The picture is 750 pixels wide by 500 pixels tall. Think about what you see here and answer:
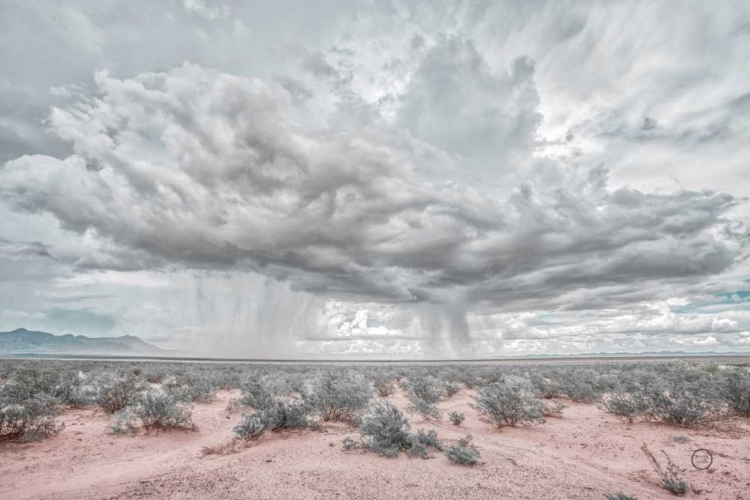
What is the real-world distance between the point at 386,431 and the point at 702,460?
7.35 m

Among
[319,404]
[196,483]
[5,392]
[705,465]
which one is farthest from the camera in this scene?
[5,392]

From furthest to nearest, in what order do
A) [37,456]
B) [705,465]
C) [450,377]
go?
[450,377] < [37,456] < [705,465]

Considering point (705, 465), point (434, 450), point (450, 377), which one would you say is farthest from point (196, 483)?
point (450, 377)

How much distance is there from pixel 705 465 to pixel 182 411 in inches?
581

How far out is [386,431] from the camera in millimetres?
9734

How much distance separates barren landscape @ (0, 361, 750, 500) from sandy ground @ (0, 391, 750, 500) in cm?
3

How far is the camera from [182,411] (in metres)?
13.6

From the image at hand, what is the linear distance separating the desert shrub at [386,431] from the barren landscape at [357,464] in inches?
7.7

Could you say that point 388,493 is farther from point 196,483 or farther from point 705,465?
point 705,465

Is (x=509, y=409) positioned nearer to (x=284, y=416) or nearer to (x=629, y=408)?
(x=629, y=408)

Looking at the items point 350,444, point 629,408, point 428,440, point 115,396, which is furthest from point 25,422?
point 629,408

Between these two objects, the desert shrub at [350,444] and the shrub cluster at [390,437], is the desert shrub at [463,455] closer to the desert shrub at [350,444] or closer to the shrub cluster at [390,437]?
the shrub cluster at [390,437]

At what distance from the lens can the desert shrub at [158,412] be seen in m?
13.1

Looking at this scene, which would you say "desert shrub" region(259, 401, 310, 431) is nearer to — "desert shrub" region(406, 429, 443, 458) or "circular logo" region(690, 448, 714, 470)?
"desert shrub" region(406, 429, 443, 458)
